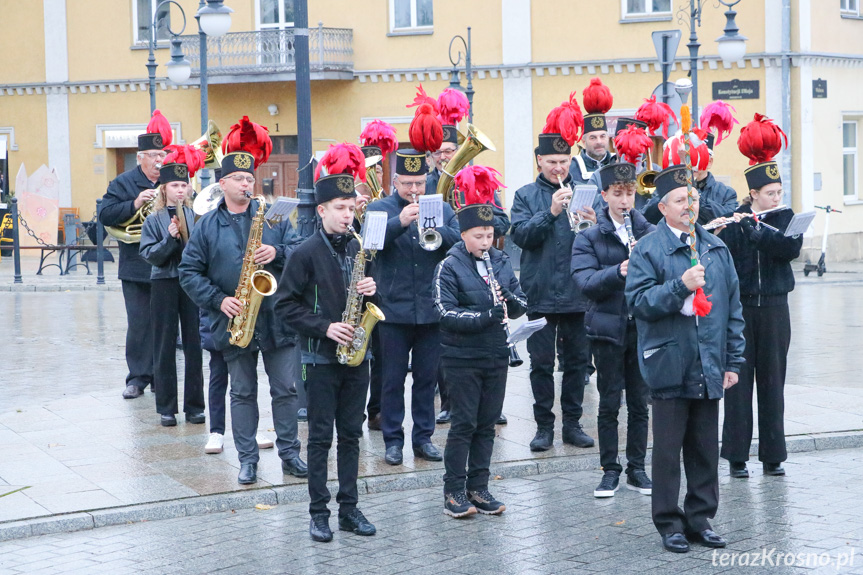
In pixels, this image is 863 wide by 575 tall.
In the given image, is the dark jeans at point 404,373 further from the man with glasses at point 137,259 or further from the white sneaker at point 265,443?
the man with glasses at point 137,259

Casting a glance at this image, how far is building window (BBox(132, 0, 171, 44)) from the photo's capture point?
3238 centimetres

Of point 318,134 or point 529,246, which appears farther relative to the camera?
point 318,134

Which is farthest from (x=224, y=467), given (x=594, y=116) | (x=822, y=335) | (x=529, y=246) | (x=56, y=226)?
(x=56, y=226)

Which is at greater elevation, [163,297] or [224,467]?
[163,297]

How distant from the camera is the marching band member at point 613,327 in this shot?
7.80 metres

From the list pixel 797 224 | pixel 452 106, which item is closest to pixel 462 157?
pixel 452 106

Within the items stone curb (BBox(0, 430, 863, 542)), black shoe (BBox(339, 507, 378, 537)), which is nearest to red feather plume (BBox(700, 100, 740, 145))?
stone curb (BBox(0, 430, 863, 542))

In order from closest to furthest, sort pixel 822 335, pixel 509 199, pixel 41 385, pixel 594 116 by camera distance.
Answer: pixel 594 116, pixel 41 385, pixel 822 335, pixel 509 199

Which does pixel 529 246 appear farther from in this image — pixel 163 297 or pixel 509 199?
pixel 509 199

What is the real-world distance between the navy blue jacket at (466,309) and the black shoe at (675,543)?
152cm

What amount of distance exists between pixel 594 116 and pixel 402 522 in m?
3.96

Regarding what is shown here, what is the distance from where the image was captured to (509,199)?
28.7 metres

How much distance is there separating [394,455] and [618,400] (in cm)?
169

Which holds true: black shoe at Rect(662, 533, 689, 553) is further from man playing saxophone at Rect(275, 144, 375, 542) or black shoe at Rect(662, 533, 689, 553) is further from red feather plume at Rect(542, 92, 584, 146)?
red feather plume at Rect(542, 92, 584, 146)
